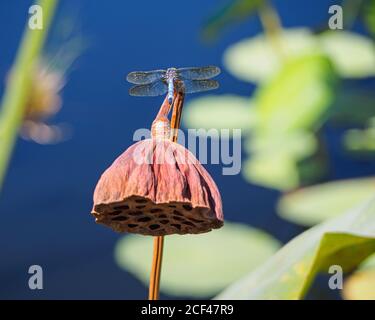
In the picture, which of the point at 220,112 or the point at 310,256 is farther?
the point at 220,112

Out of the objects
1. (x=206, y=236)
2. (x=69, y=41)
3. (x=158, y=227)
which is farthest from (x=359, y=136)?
(x=158, y=227)

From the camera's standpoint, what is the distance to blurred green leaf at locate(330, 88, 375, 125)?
→ 5.45 ft

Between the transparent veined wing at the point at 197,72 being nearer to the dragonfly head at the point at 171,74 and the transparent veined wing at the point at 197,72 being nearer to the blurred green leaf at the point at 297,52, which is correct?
the dragonfly head at the point at 171,74

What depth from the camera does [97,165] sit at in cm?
160

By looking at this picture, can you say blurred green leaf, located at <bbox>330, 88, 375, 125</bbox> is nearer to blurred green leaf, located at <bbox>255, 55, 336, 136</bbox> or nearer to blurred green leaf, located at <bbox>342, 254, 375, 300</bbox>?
blurred green leaf, located at <bbox>255, 55, 336, 136</bbox>

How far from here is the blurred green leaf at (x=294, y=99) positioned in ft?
5.32

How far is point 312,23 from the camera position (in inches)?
64.9

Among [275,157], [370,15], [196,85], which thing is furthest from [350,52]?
[196,85]

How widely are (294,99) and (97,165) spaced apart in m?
0.51

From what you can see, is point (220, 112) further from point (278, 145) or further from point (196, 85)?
point (196, 85)

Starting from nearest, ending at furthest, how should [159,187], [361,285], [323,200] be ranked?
[159,187] < [361,285] < [323,200]

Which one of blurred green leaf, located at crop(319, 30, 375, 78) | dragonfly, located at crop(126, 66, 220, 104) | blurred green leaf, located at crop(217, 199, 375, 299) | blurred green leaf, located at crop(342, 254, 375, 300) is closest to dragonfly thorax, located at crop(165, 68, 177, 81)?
dragonfly, located at crop(126, 66, 220, 104)

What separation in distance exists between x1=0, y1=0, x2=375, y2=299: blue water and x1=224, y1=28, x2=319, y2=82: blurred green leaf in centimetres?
3

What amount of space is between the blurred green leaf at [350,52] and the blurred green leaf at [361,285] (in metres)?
0.53
